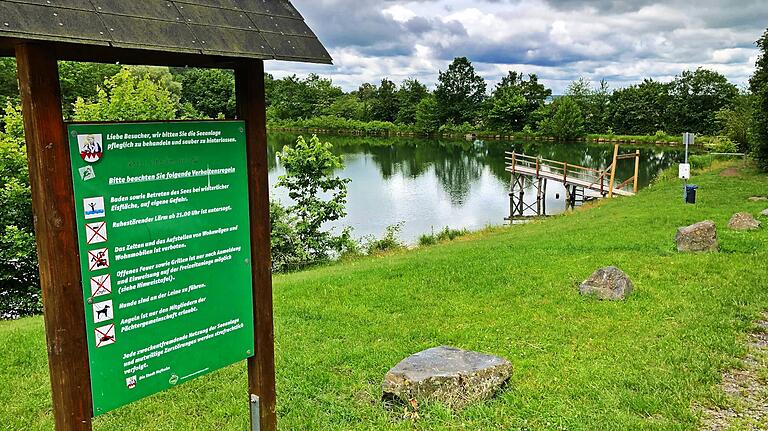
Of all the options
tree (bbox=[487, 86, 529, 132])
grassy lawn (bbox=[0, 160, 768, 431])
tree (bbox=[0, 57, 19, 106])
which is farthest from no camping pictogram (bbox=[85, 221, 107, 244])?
tree (bbox=[487, 86, 529, 132])

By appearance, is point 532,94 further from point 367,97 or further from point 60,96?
point 60,96

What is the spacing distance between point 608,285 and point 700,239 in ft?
11.4

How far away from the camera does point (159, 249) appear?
3232 millimetres

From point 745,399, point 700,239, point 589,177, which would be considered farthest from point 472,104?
point 745,399

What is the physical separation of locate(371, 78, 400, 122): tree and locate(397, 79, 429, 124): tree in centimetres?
100

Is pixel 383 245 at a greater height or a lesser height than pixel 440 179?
lesser

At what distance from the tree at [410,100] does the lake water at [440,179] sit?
1700 centimetres

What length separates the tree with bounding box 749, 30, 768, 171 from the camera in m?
23.3

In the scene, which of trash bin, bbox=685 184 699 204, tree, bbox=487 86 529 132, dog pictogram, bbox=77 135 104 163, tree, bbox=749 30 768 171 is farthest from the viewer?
tree, bbox=487 86 529 132

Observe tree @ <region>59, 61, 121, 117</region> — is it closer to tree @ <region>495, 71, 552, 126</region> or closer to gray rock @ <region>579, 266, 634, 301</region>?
gray rock @ <region>579, 266, 634, 301</region>

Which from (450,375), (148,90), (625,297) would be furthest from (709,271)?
(148,90)

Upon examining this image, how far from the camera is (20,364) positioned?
6008 millimetres

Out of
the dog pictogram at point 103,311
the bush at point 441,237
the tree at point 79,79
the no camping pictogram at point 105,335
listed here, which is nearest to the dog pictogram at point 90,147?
the dog pictogram at point 103,311

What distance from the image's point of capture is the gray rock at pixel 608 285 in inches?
299
